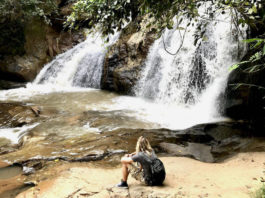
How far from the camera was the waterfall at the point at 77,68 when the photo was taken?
1187cm

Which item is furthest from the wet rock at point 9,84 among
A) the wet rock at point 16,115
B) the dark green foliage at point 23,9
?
the wet rock at point 16,115

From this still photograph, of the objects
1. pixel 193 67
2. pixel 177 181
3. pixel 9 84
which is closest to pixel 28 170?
pixel 177 181

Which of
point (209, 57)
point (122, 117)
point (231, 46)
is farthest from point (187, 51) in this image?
point (122, 117)

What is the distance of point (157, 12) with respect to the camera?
3.26 metres

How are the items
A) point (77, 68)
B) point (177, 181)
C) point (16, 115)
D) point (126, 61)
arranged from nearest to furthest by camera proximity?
point (177, 181)
point (16, 115)
point (126, 61)
point (77, 68)

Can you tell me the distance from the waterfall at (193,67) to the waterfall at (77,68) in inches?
113

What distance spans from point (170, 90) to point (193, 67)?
123 cm

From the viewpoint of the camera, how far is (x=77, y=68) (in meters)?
12.4

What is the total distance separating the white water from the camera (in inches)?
295

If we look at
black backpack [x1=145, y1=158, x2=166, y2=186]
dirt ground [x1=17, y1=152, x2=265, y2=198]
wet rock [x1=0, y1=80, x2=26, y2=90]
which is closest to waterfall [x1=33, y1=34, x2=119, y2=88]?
wet rock [x1=0, y1=80, x2=26, y2=90]

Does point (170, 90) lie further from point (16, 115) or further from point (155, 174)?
point (155, 174)

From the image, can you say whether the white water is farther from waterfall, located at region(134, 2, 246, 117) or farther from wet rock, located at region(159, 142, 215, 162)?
wet rock, located at region(159, 142, 215, 162)

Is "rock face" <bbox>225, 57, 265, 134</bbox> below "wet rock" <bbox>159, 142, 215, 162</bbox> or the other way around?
the other way around

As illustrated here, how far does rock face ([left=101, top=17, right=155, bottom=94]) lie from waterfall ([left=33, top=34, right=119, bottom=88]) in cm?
96
